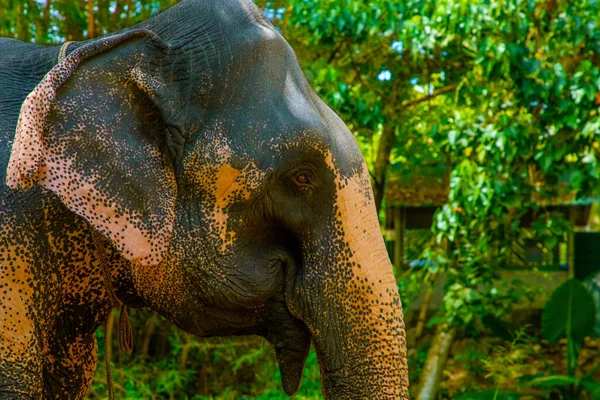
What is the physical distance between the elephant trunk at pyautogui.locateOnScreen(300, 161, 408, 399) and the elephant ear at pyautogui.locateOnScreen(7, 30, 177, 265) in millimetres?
363

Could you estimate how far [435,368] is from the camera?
611cm

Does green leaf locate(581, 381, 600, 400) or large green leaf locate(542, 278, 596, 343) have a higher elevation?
large green leaf locate(542, 278, 596, 343)

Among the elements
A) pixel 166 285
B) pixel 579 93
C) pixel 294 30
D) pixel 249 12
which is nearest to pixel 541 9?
Answer: pixel 579 93

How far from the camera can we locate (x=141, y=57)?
6.09 feet

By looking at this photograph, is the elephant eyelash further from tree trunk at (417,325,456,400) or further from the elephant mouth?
tree trunk at (417,325,456,400)

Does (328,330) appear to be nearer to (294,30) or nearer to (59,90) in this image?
(59,90)

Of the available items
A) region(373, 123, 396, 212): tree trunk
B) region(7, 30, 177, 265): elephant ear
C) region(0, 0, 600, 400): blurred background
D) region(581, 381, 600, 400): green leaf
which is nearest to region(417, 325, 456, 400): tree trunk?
region(0, 0, 600, 400): blurred background

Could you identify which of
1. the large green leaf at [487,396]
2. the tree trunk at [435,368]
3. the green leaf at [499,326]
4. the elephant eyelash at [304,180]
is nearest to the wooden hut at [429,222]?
the green leaf at [499,326]

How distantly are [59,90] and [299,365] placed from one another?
81cm

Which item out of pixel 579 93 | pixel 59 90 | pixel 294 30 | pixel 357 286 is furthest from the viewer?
pixel 294 30

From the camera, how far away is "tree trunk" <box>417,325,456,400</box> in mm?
6070

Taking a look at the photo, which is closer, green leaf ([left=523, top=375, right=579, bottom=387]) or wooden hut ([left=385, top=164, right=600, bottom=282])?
green leaf ([left=523, top=375, right=579, bottom=387])

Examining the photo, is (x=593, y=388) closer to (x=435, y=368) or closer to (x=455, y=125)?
(x=435, y=368)

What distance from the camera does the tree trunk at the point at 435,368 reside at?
239 inches
